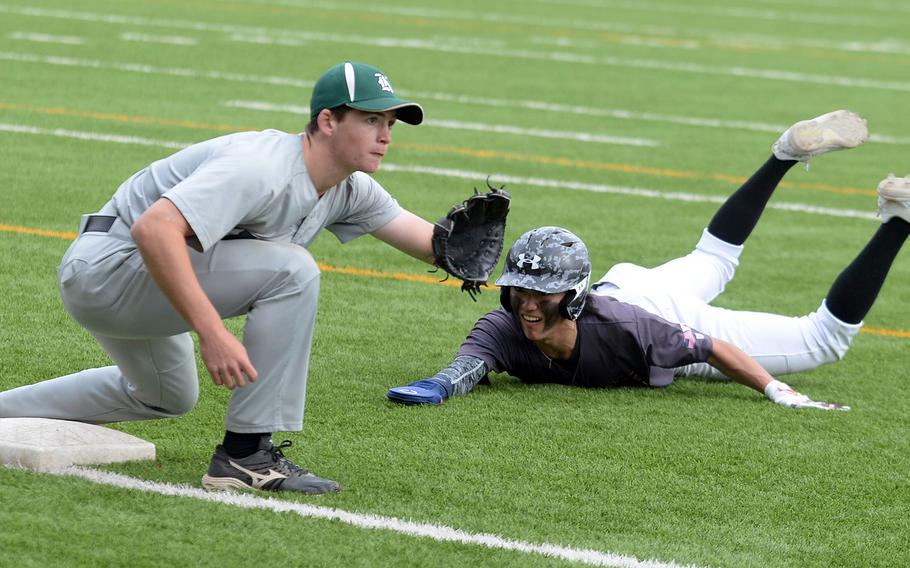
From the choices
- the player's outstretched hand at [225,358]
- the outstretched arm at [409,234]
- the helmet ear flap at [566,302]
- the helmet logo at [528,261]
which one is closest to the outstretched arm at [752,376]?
the helmet ear flap at [566,302]

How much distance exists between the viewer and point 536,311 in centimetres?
618

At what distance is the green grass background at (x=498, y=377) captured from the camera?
453 centimetres

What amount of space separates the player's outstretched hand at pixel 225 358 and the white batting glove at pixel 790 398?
2944 mm

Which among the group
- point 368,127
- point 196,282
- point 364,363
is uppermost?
point 368,127

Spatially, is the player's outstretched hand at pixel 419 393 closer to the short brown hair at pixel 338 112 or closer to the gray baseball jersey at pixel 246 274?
the gray baseball jersey at pixel 246 274

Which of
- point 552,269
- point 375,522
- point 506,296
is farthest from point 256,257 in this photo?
point 506,296

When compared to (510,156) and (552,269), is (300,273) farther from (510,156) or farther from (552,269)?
(510,156)

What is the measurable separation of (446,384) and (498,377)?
2.27ft

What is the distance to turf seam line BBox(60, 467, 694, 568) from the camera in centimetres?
442

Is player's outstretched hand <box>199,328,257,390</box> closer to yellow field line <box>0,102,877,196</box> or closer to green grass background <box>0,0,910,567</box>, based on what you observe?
green grass background <box>0,0,910,567</box>

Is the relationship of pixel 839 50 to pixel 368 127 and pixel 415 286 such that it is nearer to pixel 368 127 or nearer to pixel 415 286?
pixel 415 286

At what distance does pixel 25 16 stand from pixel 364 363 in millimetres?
14245

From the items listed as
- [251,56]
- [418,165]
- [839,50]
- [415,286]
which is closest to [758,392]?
[415,286]

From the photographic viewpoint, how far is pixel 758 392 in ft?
22.1
